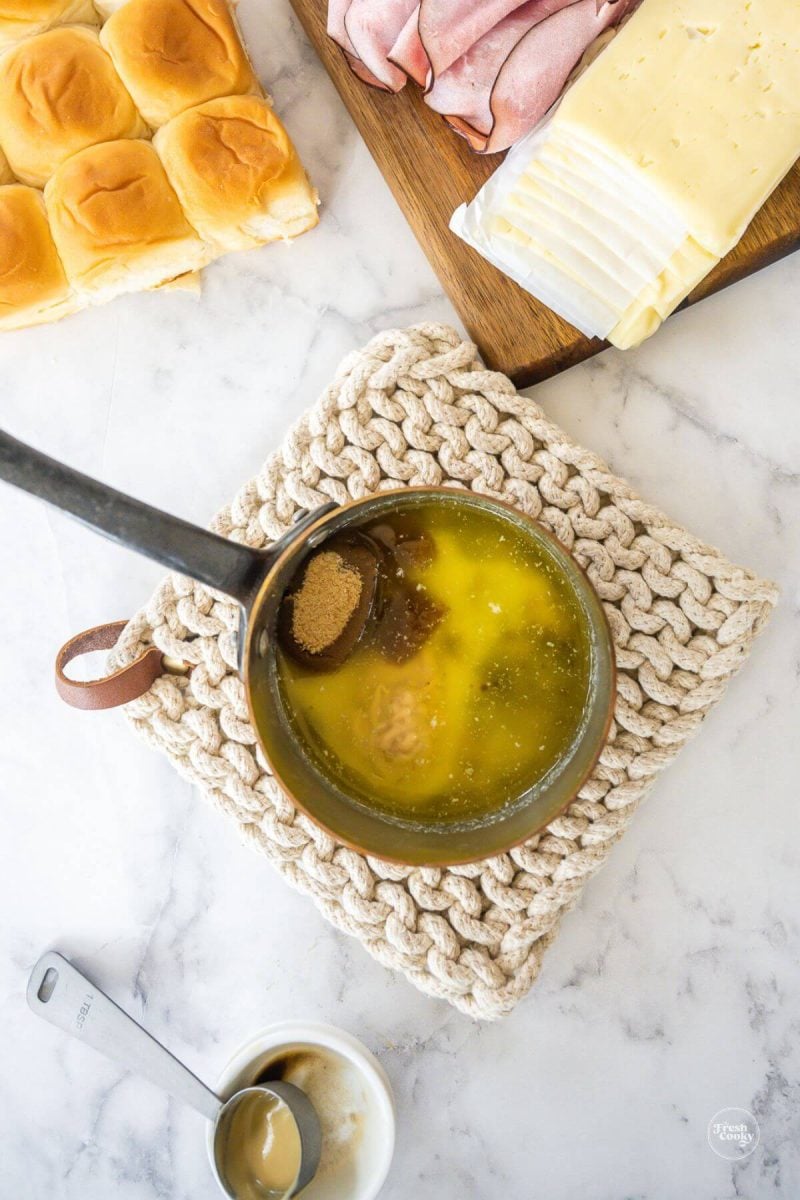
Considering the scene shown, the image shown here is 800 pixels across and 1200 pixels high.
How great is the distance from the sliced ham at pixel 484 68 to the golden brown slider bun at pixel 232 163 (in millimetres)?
220

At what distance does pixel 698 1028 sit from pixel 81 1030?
85 centimetres

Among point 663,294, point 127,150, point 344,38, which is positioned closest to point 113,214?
point 127,150

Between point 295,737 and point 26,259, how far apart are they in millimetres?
751

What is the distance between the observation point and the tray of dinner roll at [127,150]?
4.09ft

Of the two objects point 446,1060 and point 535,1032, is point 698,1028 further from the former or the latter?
point 446,1060

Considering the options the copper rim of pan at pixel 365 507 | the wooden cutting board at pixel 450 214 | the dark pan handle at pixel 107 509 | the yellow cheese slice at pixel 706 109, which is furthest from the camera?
the wooden cutting board at pixel 450 214

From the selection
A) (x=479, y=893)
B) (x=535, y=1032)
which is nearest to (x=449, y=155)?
(x=479, y=893)

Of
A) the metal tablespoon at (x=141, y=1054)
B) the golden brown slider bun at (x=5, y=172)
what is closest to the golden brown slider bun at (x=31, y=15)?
the golden brown slider bun at (x=5, y=172)

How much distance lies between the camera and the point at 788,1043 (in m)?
1.33

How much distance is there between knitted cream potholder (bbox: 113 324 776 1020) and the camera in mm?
1174

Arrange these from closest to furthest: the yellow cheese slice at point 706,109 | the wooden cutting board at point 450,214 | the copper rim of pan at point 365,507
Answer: the copper rim of pan at point 365,507, the yellow cheese slice at point 706,109, the wooden cutting board at point 450,214

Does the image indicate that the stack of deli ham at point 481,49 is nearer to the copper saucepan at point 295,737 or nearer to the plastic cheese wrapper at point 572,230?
the plastic cheese wrapper at point 572,230

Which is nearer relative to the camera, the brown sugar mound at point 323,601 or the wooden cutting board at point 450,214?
the brown sugar mound at point 323,601

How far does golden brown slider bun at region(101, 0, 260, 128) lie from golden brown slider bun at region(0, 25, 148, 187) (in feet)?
0.11
